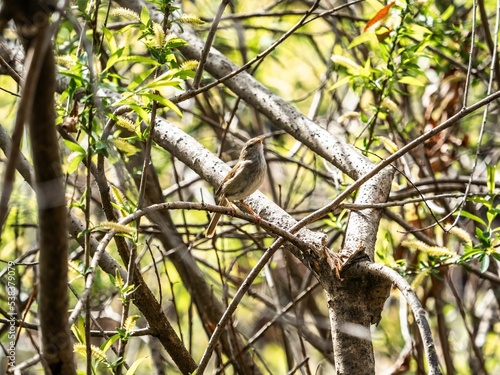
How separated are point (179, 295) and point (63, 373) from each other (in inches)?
203

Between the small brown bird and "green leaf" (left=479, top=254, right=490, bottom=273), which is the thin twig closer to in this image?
the small brown bird

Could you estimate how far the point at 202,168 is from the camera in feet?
13.0

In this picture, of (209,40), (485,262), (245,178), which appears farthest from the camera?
(245,178)

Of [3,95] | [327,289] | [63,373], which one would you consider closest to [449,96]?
[327,289]

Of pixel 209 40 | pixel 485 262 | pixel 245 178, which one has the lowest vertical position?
pixel 485 262

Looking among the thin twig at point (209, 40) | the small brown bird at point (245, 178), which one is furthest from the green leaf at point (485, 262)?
the thin twig at point (209, 40)

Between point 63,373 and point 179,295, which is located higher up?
point 179,295

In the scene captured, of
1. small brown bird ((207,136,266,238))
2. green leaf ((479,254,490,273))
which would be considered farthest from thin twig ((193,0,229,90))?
green leaf ((479,254,490,273))

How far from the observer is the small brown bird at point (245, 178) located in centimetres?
460

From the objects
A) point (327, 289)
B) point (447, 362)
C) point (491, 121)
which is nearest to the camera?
point (327, 289)

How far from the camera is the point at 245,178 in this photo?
4820 millimetres

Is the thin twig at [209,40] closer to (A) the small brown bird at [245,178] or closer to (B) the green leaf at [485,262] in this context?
(A) the small brown bird at [245,178]

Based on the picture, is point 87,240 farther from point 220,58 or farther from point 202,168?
point 220,58

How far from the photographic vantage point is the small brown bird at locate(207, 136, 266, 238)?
4.60m
